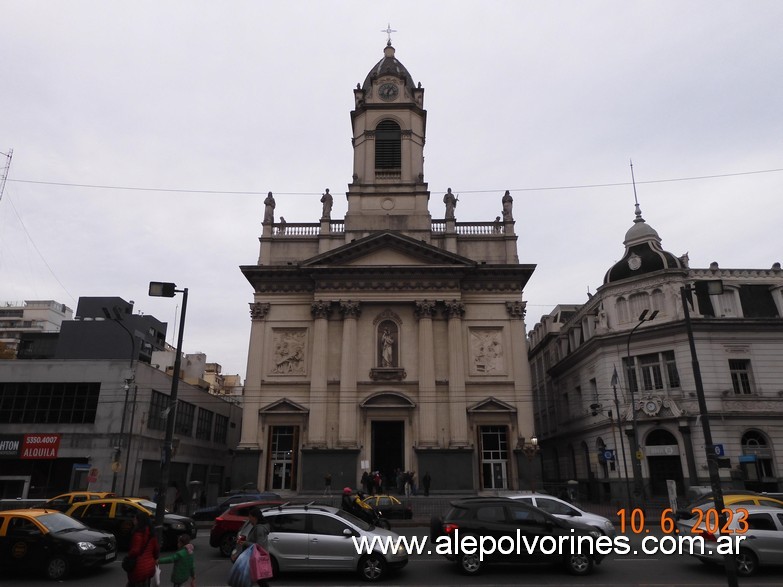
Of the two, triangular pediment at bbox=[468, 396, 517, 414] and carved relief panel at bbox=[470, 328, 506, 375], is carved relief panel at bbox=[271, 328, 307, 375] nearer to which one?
carved relief panel at bbox=[470, 328, 506, 375]

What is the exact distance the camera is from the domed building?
3134 centimetres

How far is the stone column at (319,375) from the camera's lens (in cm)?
3397

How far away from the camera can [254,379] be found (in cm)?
3559

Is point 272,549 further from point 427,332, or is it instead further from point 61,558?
point 427,332

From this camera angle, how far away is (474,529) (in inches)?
541

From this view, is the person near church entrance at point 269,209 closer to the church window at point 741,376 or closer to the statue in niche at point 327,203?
the statue in niche at point 327,203

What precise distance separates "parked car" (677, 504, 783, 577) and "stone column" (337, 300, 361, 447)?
22.6m

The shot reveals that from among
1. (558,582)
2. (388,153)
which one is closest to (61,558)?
(558,582)

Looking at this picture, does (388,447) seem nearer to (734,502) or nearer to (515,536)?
(515,536)

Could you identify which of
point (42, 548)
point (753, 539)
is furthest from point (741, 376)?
point (42, 548)

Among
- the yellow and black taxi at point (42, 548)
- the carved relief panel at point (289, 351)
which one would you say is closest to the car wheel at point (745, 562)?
the yellow and black taxi at point (42, 548)

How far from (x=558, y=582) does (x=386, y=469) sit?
75.7 feet

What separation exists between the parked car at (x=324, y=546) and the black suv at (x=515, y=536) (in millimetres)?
1515

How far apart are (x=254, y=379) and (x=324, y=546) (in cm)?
2361
